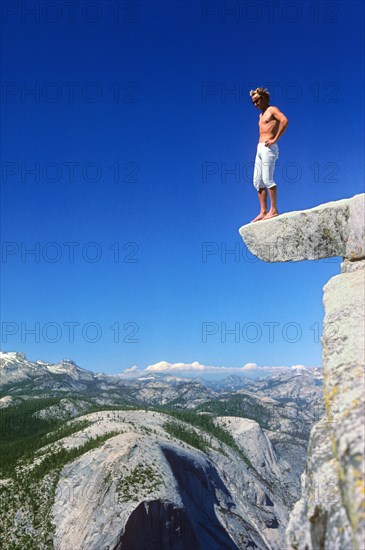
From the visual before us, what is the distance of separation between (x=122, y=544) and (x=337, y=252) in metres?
54.9

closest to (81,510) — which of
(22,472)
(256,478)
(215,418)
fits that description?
(22,472)

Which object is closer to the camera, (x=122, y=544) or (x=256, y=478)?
(x=122, y=544)

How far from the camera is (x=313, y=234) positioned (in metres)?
8.55

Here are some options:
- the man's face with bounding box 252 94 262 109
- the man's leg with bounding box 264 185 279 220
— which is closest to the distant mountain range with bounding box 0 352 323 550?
the man's leg with bounding box 264 185 279 220

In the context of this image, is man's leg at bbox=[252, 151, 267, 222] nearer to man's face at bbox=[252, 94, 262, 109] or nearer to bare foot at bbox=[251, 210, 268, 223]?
bare foot at bbox=[251, 210, 268, 223]

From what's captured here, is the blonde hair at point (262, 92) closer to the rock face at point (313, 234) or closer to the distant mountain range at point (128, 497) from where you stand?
the rock face at point (313, 234)

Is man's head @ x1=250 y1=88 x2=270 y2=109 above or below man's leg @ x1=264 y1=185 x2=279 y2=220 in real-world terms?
above

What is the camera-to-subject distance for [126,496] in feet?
184

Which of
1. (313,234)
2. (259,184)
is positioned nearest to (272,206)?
(259,184)

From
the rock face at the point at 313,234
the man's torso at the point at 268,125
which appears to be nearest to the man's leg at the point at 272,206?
the rock face at the point at 313,234

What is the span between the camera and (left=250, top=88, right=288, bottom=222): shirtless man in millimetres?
10773

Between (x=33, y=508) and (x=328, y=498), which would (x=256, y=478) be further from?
(x=328, y=498)

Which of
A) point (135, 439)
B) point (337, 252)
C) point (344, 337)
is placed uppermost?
point (337, 252)

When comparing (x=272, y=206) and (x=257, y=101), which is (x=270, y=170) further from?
(x=257, y=101)
